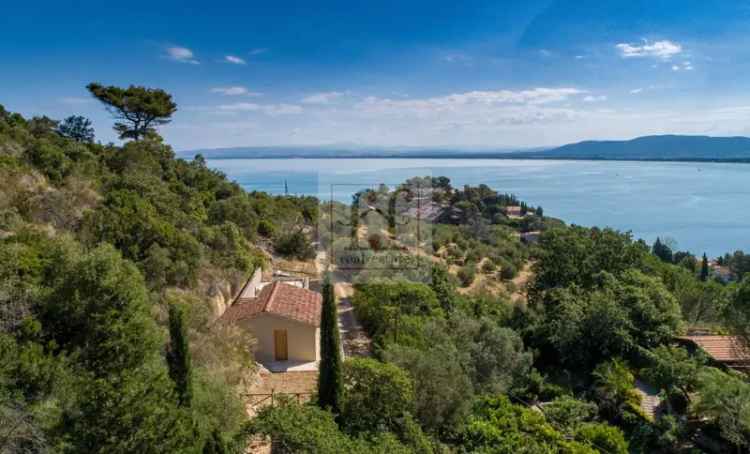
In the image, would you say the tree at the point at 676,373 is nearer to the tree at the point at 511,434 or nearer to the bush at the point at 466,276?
the tree at the point at 511,434

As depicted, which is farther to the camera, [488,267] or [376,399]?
[488,267]

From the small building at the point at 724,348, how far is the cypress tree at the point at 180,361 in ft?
53.8

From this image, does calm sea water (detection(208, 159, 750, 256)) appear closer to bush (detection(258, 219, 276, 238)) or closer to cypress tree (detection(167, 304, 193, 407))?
bush (detection(258, 219, 276, 238))

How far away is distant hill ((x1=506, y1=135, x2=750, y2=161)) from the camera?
94938mm

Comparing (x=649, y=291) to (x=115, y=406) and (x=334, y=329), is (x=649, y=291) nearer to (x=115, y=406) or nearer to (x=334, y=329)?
(x=334, y=329)

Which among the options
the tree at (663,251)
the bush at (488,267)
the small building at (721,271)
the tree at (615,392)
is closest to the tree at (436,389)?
the tree at (615,392)

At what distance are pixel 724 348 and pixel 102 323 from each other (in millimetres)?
19636

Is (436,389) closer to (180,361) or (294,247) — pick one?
(180,361)

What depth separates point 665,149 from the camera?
110m

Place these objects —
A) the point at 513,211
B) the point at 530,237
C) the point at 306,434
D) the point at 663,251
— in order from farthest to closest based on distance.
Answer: the point at 513,211 → the point at 530,237 → the point at 663,251 → the point at 306,434

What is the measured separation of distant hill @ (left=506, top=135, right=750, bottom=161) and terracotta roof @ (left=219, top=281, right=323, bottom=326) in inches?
3784

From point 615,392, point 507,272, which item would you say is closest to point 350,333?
point 615,392

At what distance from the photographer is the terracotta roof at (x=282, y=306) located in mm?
13773

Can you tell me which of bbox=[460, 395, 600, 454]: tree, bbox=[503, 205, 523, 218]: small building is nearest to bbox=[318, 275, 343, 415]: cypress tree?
bbox=[460, 395, 600, 454]: tree
